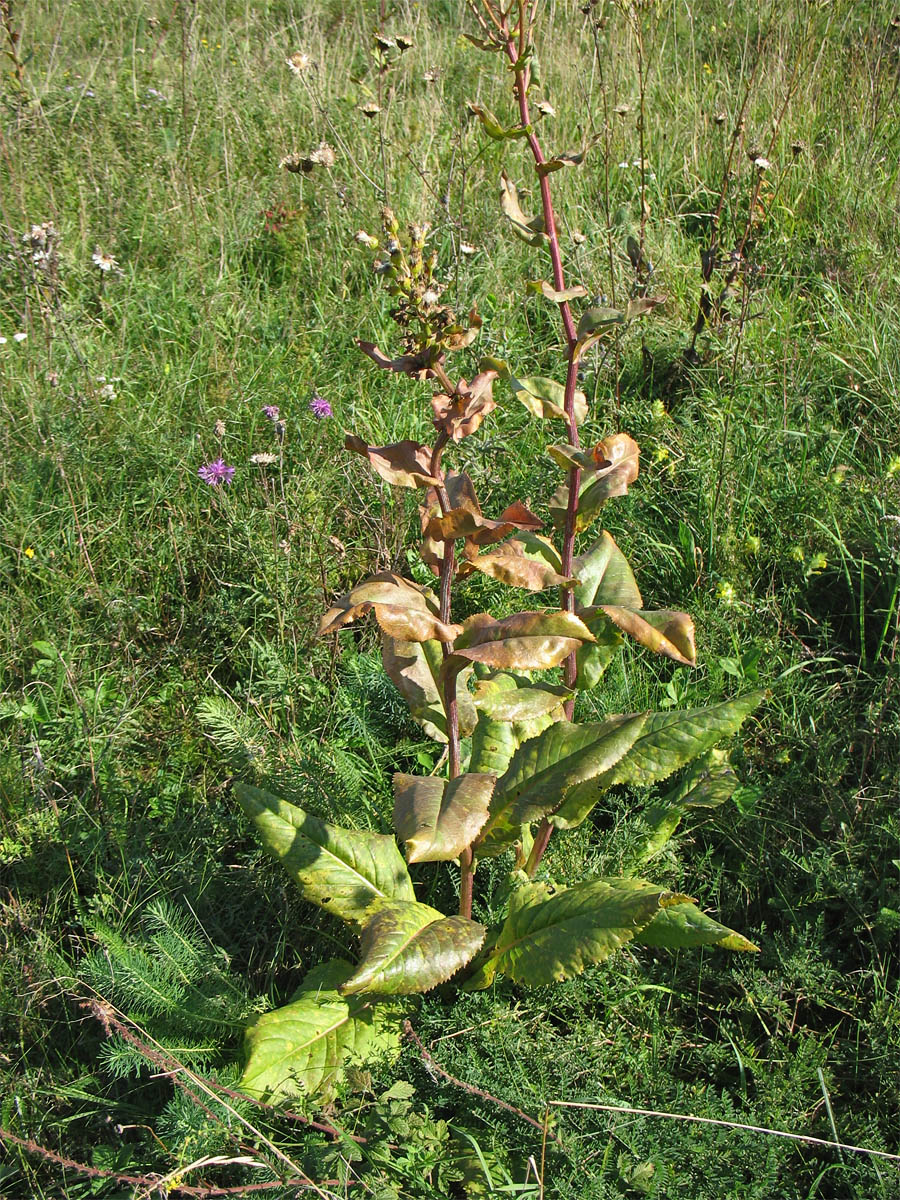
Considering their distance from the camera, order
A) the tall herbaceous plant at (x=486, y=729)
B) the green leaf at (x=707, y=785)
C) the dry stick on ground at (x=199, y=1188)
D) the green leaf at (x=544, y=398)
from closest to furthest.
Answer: the dry stick on ground at (x=199, y=1188)
the tall herbaceous plant at (x=486, y=729)
the green leaf at (x=544, y=398)
the green leaf at (x=707, y=785)

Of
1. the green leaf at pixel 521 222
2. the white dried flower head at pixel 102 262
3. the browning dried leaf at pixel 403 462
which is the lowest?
the white dried flower head at pixel 102 262

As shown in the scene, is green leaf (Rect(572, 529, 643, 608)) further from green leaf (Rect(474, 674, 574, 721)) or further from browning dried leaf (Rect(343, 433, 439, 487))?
browning dried leaf (Rect(343, 433, 439, 487))

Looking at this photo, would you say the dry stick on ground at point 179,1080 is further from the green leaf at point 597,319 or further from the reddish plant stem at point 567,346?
the green leaf at point 597,319

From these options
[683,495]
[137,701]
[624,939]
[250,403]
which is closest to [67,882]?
[137,701]

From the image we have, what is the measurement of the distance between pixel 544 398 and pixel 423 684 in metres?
0.60

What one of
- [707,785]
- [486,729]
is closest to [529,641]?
[486,729]

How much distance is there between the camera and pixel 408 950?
1618 millimetres

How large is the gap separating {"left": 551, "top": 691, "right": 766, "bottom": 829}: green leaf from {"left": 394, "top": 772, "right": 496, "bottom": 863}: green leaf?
29 cm

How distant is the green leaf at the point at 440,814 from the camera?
154cm

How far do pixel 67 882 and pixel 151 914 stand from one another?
13.3 inches

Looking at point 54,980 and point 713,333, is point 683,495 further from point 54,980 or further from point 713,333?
point 54,980

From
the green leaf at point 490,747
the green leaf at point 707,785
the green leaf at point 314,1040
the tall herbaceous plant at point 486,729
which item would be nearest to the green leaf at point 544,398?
the tall herbaceous plant at point 486,729

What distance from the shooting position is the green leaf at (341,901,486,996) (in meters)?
1.55

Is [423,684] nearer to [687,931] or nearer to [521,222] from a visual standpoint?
[687,931]
